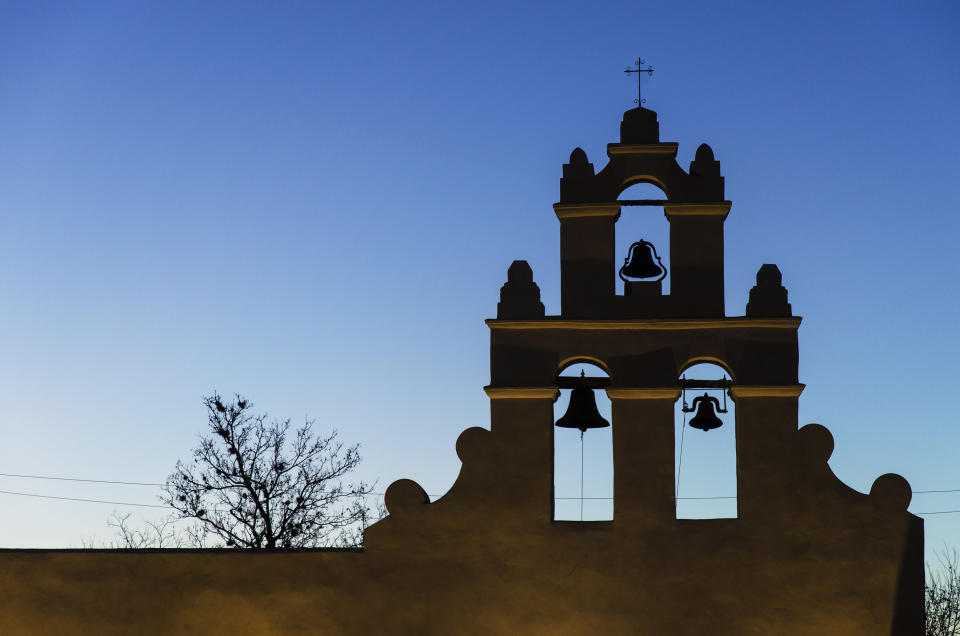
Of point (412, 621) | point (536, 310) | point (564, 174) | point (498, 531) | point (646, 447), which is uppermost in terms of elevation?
point (564, 174)

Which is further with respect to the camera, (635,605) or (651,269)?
(651,269)

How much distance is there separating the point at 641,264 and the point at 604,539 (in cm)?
238

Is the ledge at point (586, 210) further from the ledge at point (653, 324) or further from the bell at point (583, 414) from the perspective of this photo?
the bell at point (583, 414)

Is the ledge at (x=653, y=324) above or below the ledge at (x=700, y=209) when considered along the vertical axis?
below

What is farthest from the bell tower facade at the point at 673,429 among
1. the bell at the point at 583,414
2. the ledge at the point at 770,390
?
the bell at the point at 583,414

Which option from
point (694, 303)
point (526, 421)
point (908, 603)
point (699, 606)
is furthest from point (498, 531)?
point (908, 603)

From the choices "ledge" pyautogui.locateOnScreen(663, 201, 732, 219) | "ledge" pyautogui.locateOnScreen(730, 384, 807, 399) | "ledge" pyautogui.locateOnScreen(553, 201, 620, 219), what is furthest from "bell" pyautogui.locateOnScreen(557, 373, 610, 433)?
"ledge" pyautogui.locateOnScreen(663, 201, 732, 219)

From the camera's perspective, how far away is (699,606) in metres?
10.0

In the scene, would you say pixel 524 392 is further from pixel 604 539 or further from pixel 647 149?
pixel 647 149

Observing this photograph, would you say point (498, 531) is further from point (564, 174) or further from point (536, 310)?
Answer: point (564, 174)

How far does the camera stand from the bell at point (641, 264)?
10.9 metres

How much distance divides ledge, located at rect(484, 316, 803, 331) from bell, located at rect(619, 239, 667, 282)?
58 cm

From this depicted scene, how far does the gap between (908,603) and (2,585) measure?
23.9 feet

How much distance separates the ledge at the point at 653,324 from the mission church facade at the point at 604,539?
16 millimetres
